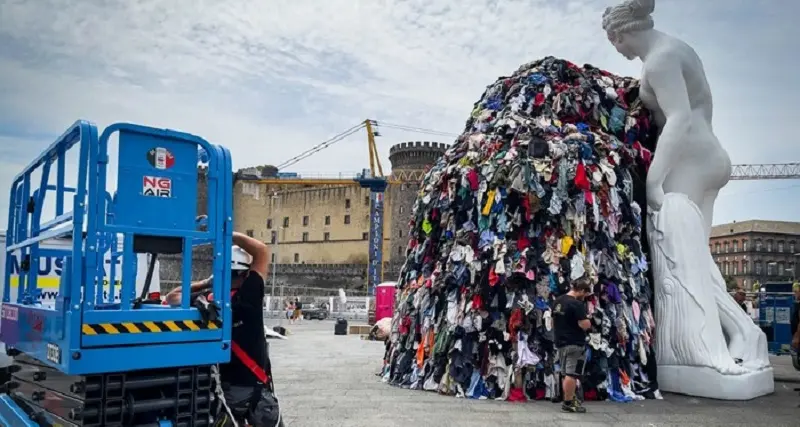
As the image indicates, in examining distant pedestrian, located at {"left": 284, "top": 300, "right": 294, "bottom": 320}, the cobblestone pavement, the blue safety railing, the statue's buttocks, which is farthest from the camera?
distant pedestrian, located at {"left": 284, "top": 300, "right": 294, "bottom": 320}

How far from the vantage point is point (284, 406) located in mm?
8273

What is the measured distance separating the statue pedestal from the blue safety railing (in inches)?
284

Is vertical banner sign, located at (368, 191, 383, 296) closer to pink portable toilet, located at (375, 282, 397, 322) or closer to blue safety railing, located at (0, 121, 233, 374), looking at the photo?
pink portable toilet, located at (375, 282, 397, 322)

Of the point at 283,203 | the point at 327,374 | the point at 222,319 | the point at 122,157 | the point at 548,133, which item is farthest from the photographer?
the point at 283,203

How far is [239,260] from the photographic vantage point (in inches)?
201

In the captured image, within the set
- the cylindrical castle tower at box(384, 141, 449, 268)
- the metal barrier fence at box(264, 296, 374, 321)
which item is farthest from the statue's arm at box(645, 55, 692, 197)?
the cylindrical castle tower at box(384, 141, 449, 268)

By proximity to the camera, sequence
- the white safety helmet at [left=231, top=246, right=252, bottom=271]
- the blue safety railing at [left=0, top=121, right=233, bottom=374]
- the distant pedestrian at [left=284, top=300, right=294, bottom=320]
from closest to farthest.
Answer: the blue safety railing at [left=0, top=121, right=233, bottom=374] → the white safety helmet at [left=231, top=246, right=252, bottom=271] → the distant pedestrian at [left=284, top=300, right=294, bottom=320]

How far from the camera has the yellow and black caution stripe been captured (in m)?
3.91

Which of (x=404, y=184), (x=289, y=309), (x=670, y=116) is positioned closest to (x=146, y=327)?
(x=670, y=116)

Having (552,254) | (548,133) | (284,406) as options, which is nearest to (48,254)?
(284,406)

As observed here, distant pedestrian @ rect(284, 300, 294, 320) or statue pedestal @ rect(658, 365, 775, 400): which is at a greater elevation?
statue pedestal @ rect(658, 365, 775, 400)

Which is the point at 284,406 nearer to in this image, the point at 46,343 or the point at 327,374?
the point at 327,374

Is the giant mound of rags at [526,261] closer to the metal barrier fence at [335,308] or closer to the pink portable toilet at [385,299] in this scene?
the pink portable toilet at [385,299]

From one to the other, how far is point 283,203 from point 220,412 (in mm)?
78069
